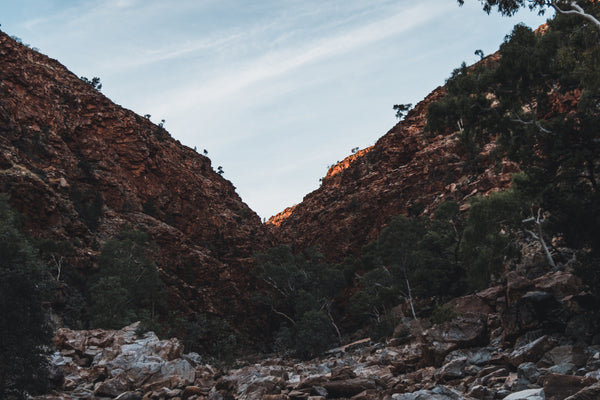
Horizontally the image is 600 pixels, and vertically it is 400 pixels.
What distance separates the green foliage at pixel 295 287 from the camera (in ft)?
143

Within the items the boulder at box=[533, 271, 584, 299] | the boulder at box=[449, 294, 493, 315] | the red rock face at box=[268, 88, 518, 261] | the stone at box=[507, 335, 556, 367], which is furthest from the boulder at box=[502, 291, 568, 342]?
the red rock face at box=[268, 88, 518, 261]

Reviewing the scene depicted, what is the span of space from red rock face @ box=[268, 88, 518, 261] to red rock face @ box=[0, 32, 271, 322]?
9.60 m

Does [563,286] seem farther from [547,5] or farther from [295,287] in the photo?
[295,287]

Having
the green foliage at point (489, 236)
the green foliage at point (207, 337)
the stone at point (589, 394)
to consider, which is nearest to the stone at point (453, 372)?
the stone at point (589, 394)

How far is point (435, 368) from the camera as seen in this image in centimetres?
1158

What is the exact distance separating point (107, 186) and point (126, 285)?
2013 cm

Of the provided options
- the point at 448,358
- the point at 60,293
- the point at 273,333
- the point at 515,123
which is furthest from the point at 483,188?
the point at 60,293

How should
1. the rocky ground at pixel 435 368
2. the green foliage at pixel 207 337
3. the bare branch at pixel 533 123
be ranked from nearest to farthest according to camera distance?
the rocky ground at pixel 435 368, the bare branch at pixel 533 123, the green foliage at pixel 207 337

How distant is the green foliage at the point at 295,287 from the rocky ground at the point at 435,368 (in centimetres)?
2758

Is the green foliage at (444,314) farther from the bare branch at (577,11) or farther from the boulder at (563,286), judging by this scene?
the bare branch at (577,11)

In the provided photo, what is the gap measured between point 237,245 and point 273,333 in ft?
47.3

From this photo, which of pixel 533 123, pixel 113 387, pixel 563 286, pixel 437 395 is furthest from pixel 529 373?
pixel 113 387

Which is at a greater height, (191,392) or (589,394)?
(589,394)

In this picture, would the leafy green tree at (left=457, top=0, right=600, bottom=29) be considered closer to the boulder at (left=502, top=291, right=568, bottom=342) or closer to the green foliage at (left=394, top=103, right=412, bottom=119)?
the boulder at (left=502, top=291, right=568, bottom=342)
